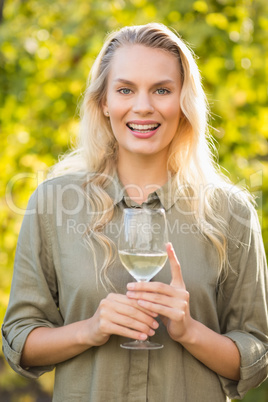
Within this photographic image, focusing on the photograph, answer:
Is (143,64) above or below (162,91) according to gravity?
above

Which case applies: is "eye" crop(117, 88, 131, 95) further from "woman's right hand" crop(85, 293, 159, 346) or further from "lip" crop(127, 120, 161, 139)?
"woman's right hand" crop(85, 293, 159, 346)

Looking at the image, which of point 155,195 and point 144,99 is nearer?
point 144,99

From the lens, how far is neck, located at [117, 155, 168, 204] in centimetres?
288

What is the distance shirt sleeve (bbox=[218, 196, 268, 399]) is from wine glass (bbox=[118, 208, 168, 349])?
2.09ft

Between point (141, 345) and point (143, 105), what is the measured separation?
1.01 meters

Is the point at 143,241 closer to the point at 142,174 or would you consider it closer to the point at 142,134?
the point at 142,134

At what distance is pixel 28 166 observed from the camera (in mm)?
5160

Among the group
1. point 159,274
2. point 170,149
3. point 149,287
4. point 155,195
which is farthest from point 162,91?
point 149,287

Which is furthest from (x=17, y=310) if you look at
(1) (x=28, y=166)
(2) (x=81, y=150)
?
(1) (x=28, y=166)

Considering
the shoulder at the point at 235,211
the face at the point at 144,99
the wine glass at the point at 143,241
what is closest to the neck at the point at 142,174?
the face at the point at 144,99

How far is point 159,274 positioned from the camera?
2641 mm

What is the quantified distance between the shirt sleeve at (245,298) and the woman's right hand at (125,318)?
521mm

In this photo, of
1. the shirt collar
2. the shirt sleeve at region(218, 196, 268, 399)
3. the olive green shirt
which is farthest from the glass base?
the shirt collar

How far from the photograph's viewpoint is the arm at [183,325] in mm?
2223
